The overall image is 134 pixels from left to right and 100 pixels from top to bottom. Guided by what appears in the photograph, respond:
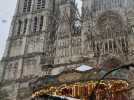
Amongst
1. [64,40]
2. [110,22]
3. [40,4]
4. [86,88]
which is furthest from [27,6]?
[86,88]

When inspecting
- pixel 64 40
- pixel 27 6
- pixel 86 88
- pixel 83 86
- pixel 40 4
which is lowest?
pixel 86 88

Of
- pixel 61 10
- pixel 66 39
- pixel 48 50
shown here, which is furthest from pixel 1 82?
pixel 61 10

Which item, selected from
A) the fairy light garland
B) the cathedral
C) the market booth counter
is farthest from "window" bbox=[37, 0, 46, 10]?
the fairy light garland

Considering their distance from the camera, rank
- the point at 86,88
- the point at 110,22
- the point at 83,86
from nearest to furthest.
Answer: the point at 86,88
the point at 83,86
the point at 110,22

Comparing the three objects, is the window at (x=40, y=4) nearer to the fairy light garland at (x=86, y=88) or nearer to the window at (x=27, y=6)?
the window at (x=27, y=6)

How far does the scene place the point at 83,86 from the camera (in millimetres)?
29453

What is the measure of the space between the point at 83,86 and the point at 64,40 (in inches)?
783

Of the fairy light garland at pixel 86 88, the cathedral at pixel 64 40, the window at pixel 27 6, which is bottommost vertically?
the fairy light garland at pixel 86 88

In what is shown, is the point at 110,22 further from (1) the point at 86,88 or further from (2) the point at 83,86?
(1) the point at 86,88

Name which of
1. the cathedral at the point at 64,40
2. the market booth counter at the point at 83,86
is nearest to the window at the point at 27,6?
the cathedral at the point at 64,40

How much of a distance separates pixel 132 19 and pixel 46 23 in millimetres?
13968

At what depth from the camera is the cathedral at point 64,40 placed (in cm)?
4473

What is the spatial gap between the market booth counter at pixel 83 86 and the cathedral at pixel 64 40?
10.9 metres

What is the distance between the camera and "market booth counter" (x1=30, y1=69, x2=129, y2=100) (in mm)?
28750
